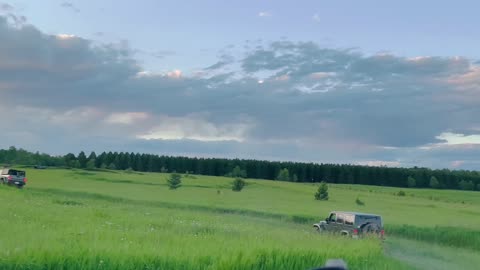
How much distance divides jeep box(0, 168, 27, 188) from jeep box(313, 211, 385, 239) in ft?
137

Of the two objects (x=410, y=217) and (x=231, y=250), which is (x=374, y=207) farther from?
(x=231, y=250)

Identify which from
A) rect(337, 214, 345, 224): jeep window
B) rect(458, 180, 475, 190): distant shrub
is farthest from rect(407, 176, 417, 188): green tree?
rect(337, 214, 345, 224): jeep window

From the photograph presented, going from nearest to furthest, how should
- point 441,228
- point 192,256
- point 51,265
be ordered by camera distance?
point 51,265
point 192,256
point 441,228

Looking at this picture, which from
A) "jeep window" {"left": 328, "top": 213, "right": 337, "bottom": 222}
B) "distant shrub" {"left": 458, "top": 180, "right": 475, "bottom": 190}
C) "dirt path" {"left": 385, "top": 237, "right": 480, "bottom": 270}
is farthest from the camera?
"distant shrub" {"left": 458, "top": 180, "right": 475, "bottom": 190}

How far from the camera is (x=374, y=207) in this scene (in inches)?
2687

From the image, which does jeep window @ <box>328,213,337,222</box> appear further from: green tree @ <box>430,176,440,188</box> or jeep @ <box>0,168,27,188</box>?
green tree @ <box>430,176,440,188</box>

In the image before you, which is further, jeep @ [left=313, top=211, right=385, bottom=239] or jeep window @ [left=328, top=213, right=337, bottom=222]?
jeep window @ [left=328, top=213, right=337, bottom=222]

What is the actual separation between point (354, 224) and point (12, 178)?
44.3 metres

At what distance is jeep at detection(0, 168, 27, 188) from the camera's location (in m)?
67.9

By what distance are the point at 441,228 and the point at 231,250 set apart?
33.9 m

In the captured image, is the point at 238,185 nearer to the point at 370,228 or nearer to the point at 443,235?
the point at 443,235

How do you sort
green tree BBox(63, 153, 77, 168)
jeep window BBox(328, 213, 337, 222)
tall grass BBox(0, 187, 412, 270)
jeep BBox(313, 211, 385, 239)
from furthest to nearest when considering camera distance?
green tree BBox(63, 153, 77, 168)
jeep window BBox(328, 213, 337, 222)
jeep BBox(313, 211, 385, 239)
tall grass BBox(0, 187, 412, 270)

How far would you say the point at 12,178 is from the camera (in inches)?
2667

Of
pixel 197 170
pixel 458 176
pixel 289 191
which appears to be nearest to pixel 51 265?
pixel 289 191
